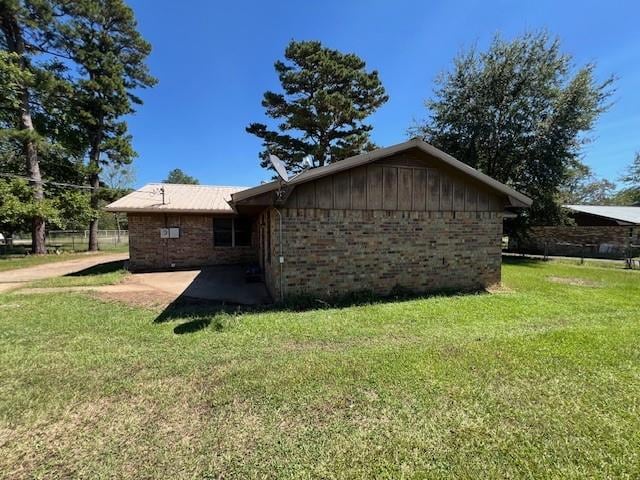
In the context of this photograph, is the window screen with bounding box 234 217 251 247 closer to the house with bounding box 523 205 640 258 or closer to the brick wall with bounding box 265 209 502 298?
the brick wall with bounding box 265 209 502 298

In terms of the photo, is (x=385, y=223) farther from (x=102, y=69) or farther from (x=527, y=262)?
(x=102, y=69)

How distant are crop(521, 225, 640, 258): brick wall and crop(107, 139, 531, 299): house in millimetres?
15512

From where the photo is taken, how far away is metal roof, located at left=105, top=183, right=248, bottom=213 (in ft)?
40.1

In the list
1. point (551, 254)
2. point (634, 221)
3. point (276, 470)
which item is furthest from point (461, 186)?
point (634, 221)

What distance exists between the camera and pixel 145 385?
11.2 ft

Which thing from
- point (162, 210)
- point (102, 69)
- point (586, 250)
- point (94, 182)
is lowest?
point (586, 250)

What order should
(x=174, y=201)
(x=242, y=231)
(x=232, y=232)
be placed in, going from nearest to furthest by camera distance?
1. (x=174, y=201)
2. (x=232, y=232)
3. (x=242, y=231)

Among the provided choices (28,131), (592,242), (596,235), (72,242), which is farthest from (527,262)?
(72,242)

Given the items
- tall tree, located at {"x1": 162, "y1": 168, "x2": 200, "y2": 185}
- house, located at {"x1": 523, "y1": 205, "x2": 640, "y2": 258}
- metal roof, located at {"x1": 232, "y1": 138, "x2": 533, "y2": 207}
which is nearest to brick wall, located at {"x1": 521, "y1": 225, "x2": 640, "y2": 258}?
house, located at {"x1": 523, "y1": 205, "x2": 640, "y2": 258}

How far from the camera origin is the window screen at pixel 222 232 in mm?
13836

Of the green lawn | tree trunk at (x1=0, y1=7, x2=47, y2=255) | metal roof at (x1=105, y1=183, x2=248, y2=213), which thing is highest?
tree trunk at (x1=0, y1=7, x2=47, y2=255)

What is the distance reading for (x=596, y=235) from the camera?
72.1 ft

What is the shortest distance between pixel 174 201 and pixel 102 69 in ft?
41.3

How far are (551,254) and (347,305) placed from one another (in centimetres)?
2187
